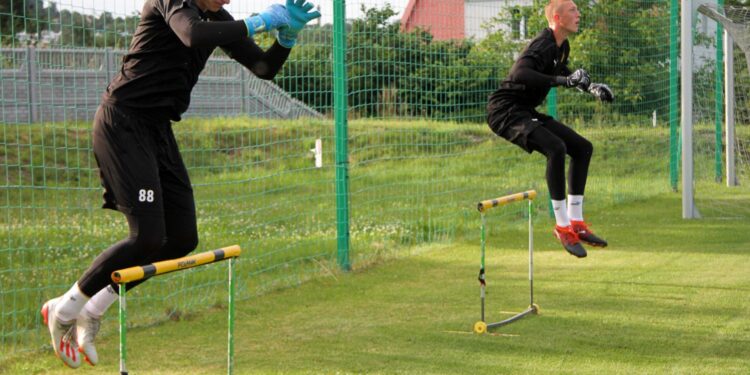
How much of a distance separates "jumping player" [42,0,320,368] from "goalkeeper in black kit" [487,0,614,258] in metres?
2.88

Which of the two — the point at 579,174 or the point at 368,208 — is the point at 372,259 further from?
the point at 579,174

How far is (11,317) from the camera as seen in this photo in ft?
23.5

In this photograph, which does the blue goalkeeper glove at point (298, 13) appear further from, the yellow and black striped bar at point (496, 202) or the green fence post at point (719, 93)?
the green fence post at point (719, 93)

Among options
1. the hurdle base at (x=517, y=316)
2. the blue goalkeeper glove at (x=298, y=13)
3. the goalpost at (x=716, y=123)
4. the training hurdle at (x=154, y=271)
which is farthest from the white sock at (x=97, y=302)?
the goalpost at (x=716, y=123)

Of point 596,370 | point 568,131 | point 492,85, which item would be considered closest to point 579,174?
point 568,131

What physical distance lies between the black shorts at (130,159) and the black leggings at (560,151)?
3379 millimetres

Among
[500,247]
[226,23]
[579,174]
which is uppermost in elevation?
[226,23]

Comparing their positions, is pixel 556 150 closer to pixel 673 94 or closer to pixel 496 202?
pixel 496 202

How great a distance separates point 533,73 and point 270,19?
307 centimetres

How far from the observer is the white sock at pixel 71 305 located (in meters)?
5.28

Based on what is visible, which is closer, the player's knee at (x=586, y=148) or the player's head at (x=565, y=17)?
the player's head at (x=565, y=17)

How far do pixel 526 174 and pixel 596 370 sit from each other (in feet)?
27.3

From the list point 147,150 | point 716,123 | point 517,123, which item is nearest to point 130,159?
point 147,150

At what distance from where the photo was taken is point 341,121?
948 centimetres
